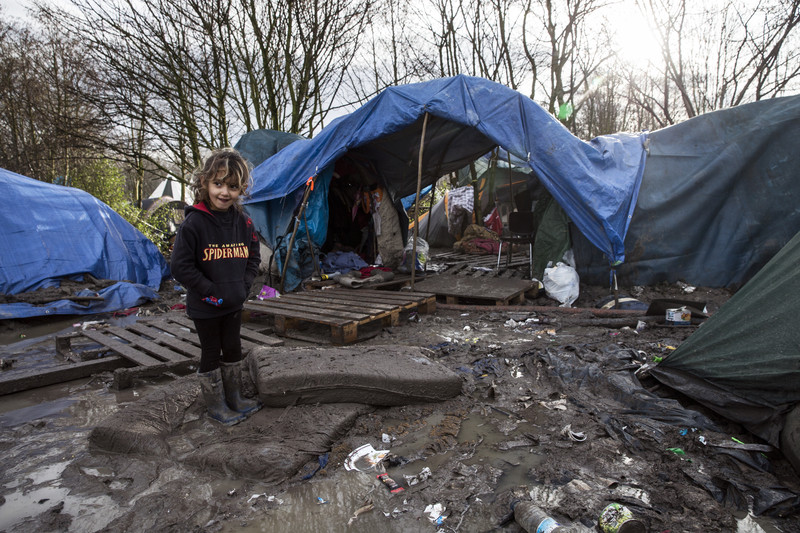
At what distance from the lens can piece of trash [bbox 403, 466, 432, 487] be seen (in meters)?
1.94

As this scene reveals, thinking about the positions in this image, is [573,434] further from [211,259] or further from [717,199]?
[717,199]

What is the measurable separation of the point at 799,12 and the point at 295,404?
14875 millimetres

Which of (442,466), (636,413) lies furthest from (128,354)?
(636,413)

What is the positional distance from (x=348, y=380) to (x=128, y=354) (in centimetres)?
252

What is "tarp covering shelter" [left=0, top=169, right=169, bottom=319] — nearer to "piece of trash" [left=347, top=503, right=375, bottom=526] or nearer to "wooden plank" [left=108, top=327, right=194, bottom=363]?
"wooden plank" [left=108, top=327, right=194, bottom=363]

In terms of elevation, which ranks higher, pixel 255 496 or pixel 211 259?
pixel 211 259

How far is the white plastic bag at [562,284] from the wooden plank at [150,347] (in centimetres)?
473

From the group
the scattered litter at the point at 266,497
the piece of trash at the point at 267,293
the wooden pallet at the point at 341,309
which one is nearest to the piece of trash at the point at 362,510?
the scattered litter at the point at 266,497

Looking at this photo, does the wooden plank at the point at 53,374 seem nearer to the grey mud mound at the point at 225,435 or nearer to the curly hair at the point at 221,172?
the grey mud mound at the point at 225,435

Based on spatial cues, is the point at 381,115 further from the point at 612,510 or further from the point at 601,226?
the point at 612,510

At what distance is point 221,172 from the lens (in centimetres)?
244

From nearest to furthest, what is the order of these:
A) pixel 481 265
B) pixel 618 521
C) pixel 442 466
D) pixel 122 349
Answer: pixel 618 521 → pixel 442 466 → pixel 122 349 → pixel 481 265

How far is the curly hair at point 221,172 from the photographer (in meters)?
2.45

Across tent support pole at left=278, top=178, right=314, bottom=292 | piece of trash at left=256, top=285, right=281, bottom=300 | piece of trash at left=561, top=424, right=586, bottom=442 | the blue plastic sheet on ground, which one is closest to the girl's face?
piece of trash at left=561, top=424, right=586, bottom=442
